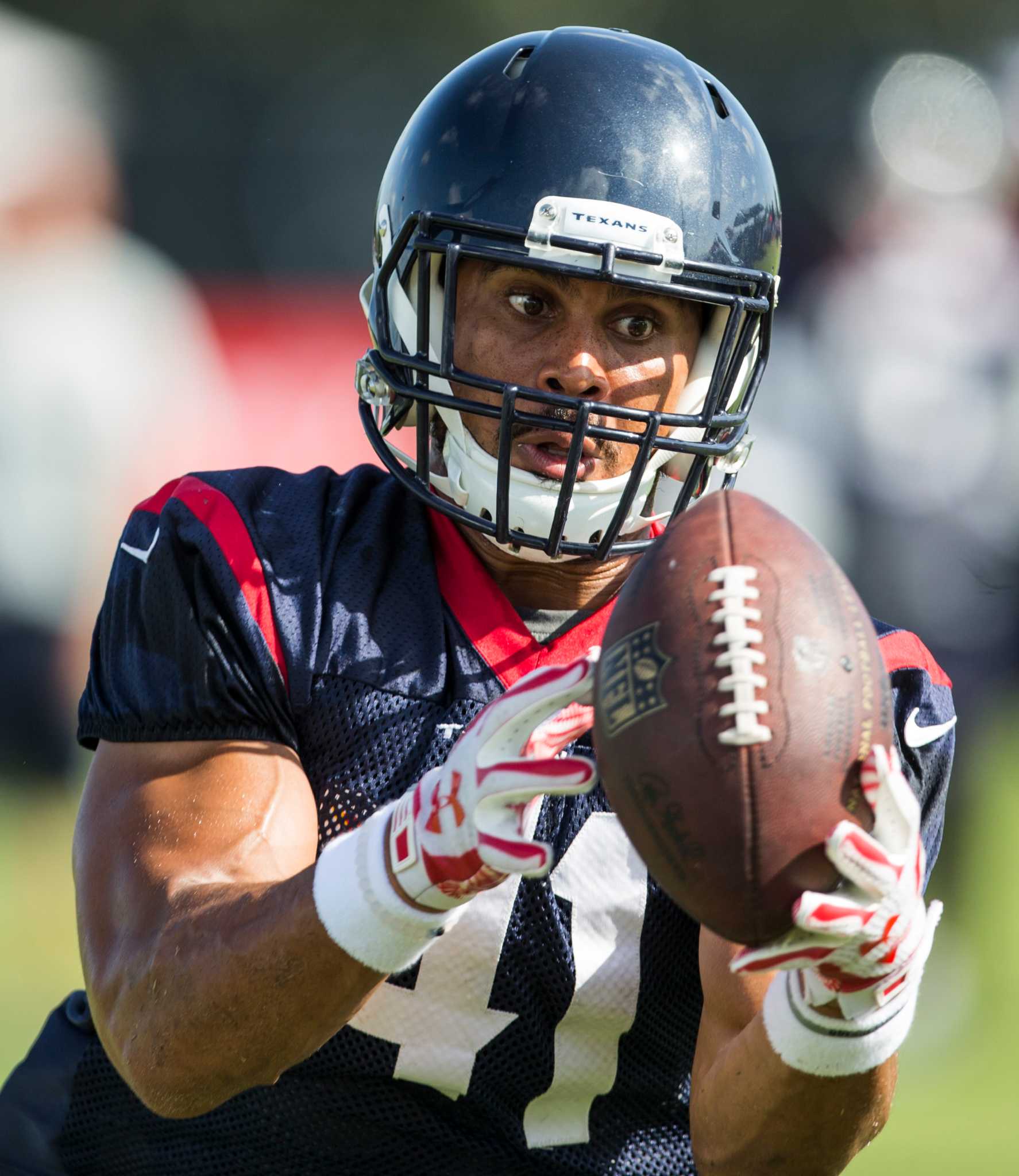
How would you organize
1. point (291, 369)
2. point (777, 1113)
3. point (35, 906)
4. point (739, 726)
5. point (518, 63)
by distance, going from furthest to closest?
point (291, 369)
point (35, 906)
point (518, 63)
point (777, 1113)
point (739, 726)

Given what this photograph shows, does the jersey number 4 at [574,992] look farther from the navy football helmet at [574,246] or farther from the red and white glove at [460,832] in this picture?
the navy football helmet at [574,246]

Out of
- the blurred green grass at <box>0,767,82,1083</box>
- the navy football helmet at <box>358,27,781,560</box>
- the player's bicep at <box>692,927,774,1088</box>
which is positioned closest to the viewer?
the player's bicep at <box>692,927,774,1088</box>

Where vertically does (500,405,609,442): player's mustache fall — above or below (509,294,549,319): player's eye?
below

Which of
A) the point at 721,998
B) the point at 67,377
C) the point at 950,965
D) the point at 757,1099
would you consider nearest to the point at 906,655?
the point at 721,998

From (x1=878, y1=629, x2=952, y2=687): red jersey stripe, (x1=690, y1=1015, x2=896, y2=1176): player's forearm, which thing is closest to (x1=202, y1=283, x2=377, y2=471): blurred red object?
(x1=878, y1=629, x2=952, y2=687): red jersey stripe

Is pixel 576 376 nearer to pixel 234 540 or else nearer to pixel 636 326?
pixel 636 326

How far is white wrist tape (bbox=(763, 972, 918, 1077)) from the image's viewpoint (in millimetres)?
1603

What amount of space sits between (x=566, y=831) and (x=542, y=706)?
1.52 feet

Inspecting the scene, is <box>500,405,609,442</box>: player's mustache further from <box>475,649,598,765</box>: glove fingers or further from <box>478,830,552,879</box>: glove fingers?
<box>478,830,552,879</box>: glove fingers

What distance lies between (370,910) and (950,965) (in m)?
3.04

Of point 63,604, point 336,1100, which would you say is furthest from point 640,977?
point 63,604

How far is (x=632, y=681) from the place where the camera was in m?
1.43

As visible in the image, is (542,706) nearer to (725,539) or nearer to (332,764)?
(725,539)

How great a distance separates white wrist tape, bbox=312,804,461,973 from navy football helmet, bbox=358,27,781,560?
521 mm
